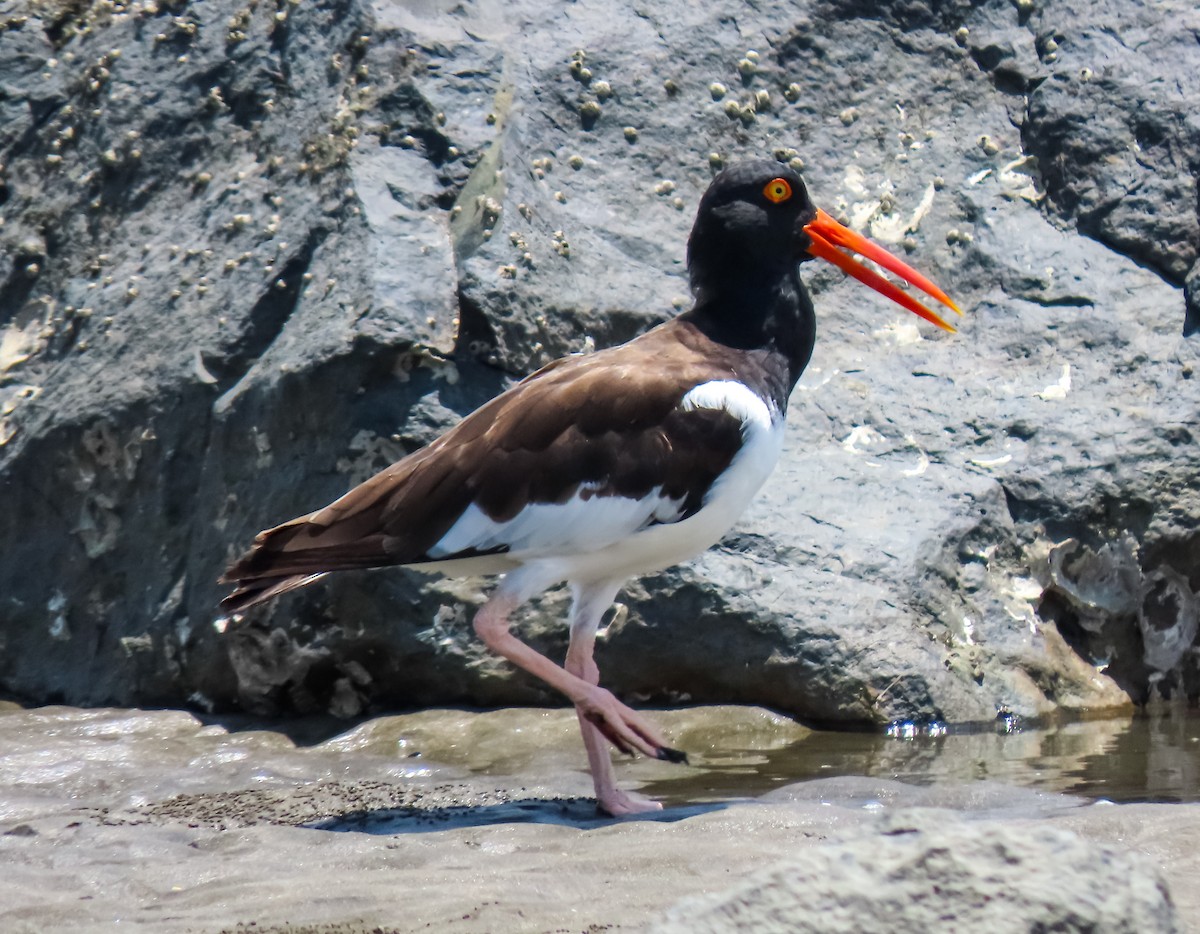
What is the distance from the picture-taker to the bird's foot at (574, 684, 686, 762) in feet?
13.1

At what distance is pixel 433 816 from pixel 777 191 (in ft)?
7.22

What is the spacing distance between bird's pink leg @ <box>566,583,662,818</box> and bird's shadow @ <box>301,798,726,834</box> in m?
0.09

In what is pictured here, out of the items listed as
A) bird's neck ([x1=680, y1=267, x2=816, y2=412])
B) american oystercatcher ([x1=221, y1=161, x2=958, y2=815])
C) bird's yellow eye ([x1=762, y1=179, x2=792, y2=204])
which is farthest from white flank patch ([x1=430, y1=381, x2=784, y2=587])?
bird's yellow eye ([x1=762, y1=179, x2=792, y2=204])

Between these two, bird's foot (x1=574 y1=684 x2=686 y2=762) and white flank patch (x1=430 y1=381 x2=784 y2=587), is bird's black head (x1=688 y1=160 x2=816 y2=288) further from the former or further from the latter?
bird's foot (x1=574 y1=684 x2=686 y2=762)

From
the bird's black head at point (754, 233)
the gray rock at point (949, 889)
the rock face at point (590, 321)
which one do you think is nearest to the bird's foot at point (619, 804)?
the rock face at point (590, 321)

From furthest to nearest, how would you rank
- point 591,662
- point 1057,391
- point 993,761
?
point 1057,391 < point 993,761 < point 591,662

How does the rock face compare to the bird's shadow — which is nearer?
the bird's shadow

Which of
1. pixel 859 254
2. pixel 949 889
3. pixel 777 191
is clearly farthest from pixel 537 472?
pixel 949 889

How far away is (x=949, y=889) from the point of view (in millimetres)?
2059

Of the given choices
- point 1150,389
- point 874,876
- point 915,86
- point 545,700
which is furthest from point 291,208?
point 874,876

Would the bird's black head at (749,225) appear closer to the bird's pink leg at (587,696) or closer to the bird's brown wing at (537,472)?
the bird's brown wing at (537,472)

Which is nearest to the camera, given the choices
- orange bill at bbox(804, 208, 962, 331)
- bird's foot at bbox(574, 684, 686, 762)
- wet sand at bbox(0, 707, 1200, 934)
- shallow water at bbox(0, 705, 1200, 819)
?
wet sand at bbox(0, 707, 1200, 934)

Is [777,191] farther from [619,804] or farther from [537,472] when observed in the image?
[619,804]

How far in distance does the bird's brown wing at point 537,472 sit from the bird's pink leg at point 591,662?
0.42m
